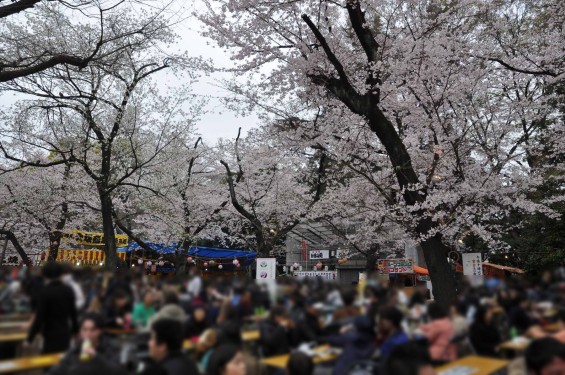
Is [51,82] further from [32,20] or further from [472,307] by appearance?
[472,307]

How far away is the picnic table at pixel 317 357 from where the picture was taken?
2.89m

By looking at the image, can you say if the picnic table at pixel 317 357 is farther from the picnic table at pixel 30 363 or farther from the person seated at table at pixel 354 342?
the picnic table at pixel 30 363

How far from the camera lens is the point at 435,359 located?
298 centimetres

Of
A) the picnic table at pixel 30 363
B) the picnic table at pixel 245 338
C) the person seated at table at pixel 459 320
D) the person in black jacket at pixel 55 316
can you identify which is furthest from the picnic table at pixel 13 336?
the person seated at table at pixel 459 320

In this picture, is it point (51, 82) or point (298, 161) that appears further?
point (298, 161)

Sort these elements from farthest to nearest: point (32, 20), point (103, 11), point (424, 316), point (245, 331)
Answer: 1. point (32, 20)
2. point (103, 11)
3. point (424, 316)
4. point (245, 331)

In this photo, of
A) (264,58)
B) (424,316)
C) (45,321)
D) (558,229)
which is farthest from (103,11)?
(558,229)

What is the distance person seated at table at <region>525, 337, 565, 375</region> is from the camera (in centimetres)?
251

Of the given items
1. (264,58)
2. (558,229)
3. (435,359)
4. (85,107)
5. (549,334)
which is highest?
(264,58)

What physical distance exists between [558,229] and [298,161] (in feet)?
37.7

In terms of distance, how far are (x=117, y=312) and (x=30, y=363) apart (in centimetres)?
54

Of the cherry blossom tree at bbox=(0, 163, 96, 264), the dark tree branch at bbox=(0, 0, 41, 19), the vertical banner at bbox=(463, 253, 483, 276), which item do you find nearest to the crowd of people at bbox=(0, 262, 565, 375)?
the vertical banner at bbox=(463, 253, 483, 276)

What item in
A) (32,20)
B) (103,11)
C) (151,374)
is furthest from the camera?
(32,20)

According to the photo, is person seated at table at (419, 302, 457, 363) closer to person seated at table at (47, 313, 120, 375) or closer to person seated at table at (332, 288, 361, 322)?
person seated at table at (332, 288, 361, 322)
